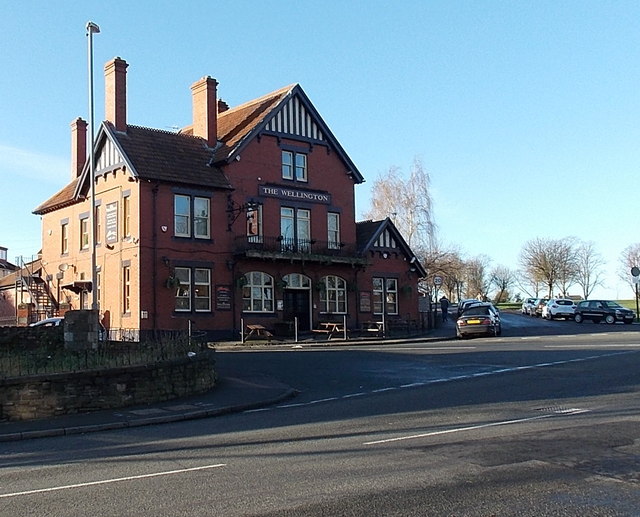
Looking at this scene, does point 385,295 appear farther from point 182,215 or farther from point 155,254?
point 155,254

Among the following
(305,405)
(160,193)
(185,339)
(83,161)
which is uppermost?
(83,161)

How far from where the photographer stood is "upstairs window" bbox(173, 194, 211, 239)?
37531 millimetres

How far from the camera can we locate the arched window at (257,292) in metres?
39.4

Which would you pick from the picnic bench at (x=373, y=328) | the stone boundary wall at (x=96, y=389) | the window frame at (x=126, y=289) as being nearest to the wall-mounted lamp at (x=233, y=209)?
the window frame at (x=126, y=289)

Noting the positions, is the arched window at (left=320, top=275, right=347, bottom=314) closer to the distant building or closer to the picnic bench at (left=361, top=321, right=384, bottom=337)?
the distant building

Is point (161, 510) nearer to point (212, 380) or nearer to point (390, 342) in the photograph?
point (212, 380)

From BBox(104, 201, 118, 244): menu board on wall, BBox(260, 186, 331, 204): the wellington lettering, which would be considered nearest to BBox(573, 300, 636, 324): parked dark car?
BBox(260, 186, 331, 204): the wellington lettering

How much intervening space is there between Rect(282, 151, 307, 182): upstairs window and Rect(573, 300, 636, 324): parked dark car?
2293 cm

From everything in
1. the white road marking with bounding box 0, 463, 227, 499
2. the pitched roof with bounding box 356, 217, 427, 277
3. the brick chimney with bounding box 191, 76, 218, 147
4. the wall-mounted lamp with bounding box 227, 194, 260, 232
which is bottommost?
the white road marking with bounding box 0, 463, 227, 499

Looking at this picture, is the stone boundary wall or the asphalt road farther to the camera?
the stone boundary wall

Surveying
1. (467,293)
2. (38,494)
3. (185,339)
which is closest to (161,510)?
(38,494)

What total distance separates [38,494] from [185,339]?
463 inches

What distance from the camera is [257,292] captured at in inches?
1572

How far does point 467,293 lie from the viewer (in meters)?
113
